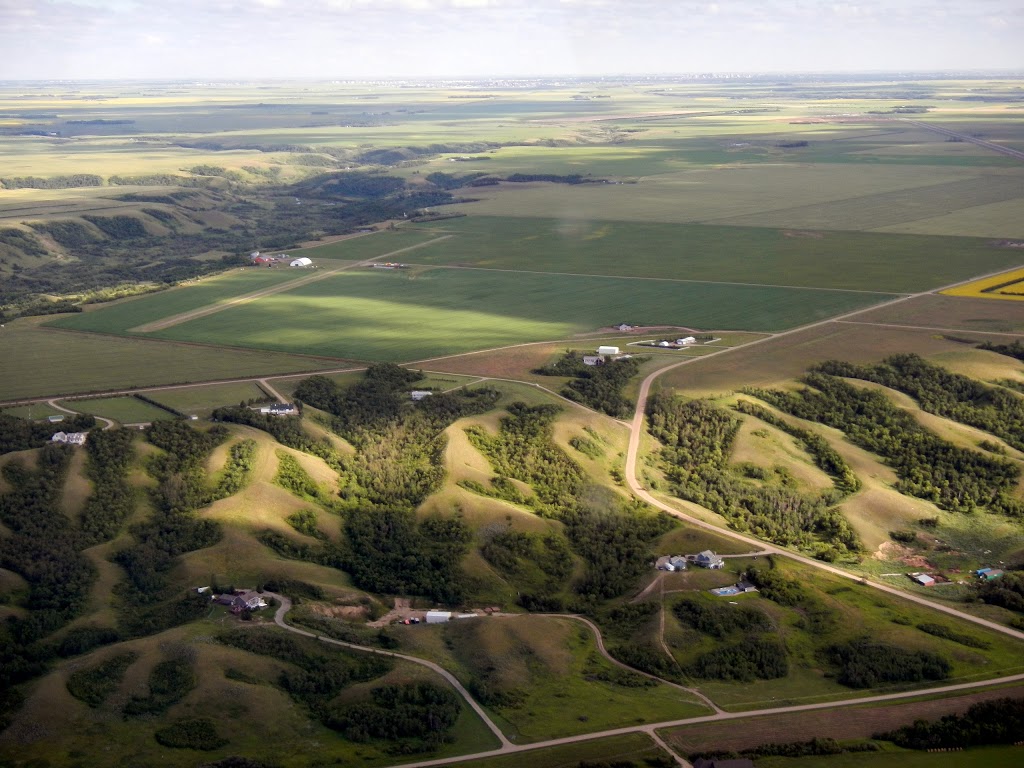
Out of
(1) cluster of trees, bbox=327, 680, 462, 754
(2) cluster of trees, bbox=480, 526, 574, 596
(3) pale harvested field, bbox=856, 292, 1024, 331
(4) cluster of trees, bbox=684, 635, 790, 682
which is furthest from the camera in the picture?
(3) pale harvested field, bbox=856, 292, 1024, 331

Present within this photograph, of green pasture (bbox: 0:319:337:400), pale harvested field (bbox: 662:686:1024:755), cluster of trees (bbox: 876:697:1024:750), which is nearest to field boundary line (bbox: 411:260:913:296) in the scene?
green pasture (bbox: 0:319:337:400)

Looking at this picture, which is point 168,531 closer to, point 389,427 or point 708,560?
point 389,427

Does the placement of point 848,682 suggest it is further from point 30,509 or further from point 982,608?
point 30,509

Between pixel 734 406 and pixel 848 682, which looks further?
pixel 734 406

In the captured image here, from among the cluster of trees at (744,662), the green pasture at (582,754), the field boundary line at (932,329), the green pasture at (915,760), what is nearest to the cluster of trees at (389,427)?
the cluster of trees at (744,662)

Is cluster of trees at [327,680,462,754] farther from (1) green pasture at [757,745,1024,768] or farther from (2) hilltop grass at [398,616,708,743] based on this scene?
(1) green pasture at [757,745,1024,768]

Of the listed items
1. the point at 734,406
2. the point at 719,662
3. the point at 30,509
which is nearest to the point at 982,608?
the point at 719,662

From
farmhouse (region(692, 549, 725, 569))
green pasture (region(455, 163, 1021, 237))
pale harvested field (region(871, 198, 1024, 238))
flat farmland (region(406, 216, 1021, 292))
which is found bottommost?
farmhouse (region(692, 549, 725, 569))

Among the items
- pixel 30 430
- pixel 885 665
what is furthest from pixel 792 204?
pixel 885 665
